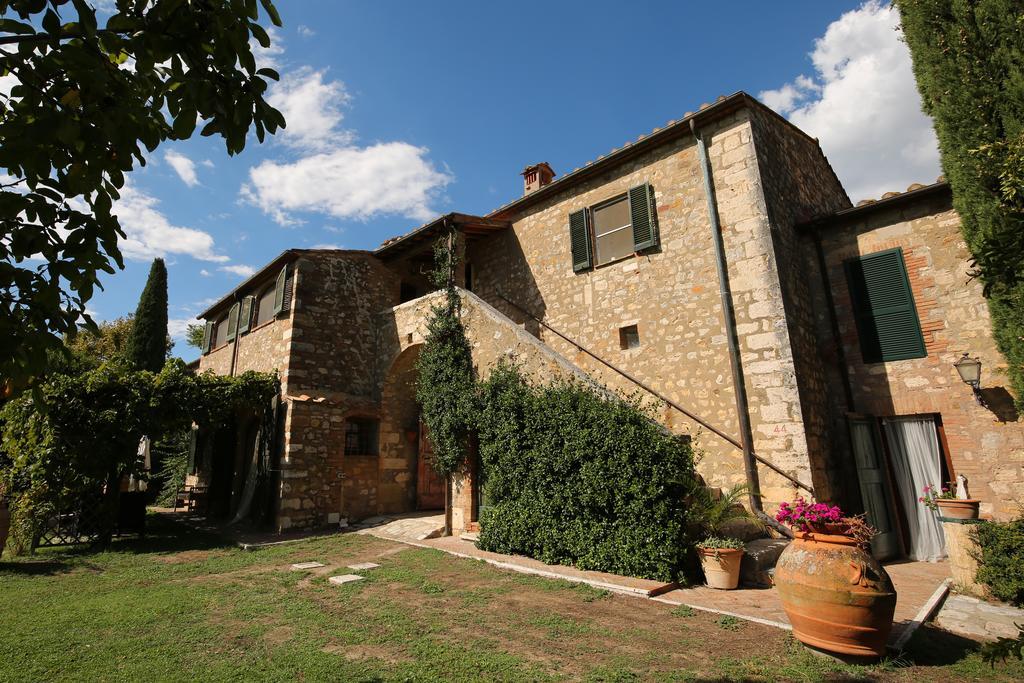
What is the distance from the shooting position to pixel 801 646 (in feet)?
14.5

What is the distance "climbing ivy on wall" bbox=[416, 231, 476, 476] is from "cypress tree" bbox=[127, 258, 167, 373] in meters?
16.1

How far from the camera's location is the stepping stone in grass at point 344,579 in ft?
22.2

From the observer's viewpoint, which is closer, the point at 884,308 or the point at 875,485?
the point at 875,485

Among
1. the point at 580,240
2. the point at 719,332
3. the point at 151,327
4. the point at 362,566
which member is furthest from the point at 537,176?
the point at 151,327

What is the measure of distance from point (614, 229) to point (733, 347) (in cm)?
366

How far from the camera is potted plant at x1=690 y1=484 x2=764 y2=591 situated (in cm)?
621

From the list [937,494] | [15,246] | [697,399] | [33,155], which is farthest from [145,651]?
[937,494]

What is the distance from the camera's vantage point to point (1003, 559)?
5.42 metres

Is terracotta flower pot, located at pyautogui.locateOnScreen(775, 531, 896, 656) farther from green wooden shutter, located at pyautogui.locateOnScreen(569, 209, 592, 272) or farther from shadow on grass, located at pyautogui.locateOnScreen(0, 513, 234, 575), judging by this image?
shadow on grass, located at pyautogui.locateOnScreen(0, 513, 234, 575)

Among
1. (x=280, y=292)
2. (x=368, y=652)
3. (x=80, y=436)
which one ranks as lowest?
(x=368, y=652)

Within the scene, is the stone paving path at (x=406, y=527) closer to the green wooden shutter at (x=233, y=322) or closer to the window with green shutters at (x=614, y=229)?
the window with green shutters at (x=614, y=229)

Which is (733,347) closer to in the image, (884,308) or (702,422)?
(702,422)

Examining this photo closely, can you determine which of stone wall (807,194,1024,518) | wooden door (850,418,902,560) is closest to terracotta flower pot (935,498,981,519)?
stone wall (807,194,1024,518)

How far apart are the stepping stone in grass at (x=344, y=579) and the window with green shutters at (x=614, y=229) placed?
7.20 m
